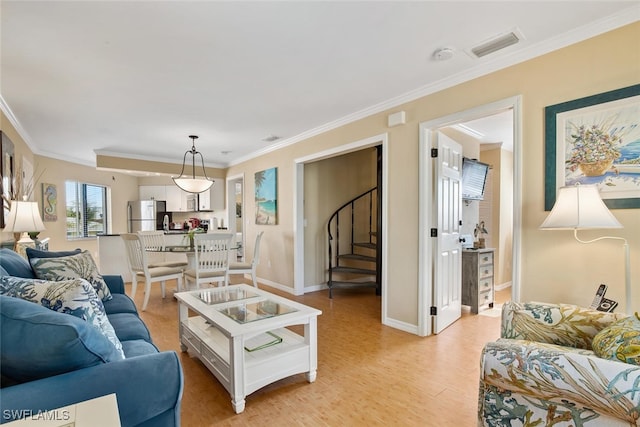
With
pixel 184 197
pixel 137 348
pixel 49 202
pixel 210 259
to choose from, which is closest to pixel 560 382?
pixel 137 348

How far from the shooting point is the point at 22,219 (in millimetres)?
2883

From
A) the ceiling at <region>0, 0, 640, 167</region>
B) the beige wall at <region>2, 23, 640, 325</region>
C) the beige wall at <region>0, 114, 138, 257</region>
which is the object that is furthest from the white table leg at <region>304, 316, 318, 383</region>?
the beige wall at <region>0, 114, 138, 257</region>

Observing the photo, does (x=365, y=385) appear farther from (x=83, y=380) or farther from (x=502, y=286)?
(x=502, y=286)

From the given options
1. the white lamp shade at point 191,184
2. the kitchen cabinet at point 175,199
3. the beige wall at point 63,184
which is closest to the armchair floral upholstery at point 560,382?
the white lamp shade at point 191,184

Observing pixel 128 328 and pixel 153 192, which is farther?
pixel 153 192

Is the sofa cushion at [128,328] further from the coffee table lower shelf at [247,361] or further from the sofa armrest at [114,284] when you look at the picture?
the sofa armrest at [114,284]

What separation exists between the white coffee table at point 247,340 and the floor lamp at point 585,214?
167cm

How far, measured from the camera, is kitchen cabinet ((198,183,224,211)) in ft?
22.4

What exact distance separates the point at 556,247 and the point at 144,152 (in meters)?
6.19

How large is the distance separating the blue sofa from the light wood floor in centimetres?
84

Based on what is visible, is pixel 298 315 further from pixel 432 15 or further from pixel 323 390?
pixel 432 15

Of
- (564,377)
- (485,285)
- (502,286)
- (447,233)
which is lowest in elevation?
(502,286)

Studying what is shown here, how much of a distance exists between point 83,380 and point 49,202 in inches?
260

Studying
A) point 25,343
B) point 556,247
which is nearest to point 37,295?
point 25,343
